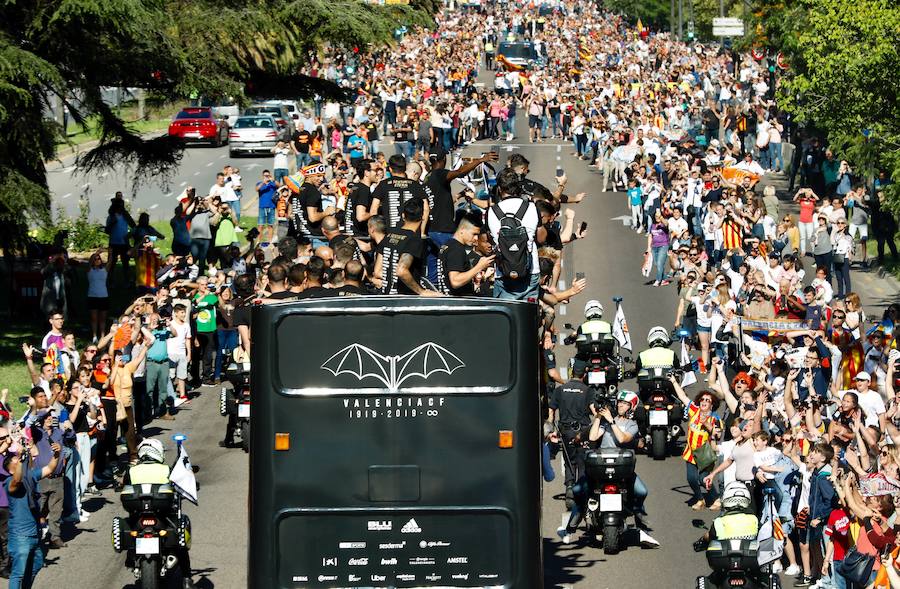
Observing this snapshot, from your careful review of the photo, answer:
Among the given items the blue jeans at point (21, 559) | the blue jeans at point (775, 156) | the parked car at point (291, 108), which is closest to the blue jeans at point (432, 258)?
the blue jeans at point (21, 559)

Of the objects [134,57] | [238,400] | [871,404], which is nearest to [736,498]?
[871,404]

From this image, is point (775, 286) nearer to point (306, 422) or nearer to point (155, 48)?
Result: point (155, 48)

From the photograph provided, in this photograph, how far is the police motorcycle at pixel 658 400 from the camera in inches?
889

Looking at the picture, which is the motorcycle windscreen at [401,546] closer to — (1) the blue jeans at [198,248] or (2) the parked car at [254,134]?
(1) the blue jeans at [198,248]

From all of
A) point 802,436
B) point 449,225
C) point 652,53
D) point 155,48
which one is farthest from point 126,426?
point 652,53

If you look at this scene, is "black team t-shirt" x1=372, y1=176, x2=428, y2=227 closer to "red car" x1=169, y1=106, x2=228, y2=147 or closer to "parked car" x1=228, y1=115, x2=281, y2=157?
"parked car" x1=228, y1=115, x2=281, y2=157

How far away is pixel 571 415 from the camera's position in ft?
65.9

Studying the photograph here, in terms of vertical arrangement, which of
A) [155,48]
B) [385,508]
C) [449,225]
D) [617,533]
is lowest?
[617,533]

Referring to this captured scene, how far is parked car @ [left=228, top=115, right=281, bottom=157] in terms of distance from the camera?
58.8 meters

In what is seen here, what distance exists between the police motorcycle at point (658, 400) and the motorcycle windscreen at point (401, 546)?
10055 mm

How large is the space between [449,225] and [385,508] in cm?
886

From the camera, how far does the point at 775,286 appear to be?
28984 millimetres

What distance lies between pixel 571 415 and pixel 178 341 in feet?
26.1

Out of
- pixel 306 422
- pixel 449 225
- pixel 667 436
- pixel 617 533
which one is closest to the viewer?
pixel 306 422
